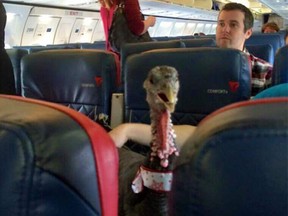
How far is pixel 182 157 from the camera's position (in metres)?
0.55

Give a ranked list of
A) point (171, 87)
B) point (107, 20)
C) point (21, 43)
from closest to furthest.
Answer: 1. point (171, 87)
2. point (107, 20)
3. point (21, 43)

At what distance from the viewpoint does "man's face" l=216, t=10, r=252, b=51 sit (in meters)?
2.75

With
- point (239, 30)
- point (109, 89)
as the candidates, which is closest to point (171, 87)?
point (109, 89)

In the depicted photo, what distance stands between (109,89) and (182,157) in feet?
5.86

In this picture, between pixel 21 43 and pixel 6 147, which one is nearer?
pixel 6 147

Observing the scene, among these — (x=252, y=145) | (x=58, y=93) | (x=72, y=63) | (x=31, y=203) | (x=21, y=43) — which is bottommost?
(x=21, y=43)

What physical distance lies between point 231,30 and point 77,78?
3.69ft

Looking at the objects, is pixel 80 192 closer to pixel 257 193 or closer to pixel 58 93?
pixel 257 193

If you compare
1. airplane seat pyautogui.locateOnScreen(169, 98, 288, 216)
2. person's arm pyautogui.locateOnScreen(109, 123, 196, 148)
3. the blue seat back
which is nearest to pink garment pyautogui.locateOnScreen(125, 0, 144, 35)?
the blue seat back

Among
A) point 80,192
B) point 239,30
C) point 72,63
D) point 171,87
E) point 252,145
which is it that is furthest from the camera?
point 239,30

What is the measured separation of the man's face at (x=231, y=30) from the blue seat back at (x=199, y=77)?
34.2 inches

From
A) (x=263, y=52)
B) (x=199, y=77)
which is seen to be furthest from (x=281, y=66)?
(x=263, y=52)

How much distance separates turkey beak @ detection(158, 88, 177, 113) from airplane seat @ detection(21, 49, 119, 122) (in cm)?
116

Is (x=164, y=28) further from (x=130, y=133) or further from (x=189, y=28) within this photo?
(x=130, y=133)
